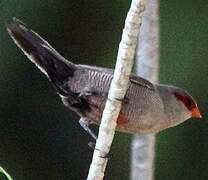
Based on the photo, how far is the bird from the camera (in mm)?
3641

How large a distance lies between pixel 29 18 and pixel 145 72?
1130 mm

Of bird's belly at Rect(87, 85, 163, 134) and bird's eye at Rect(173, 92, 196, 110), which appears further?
bird's eye at Rect(173, 92, 196, 110)

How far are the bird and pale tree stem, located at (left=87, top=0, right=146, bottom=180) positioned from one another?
285 mm

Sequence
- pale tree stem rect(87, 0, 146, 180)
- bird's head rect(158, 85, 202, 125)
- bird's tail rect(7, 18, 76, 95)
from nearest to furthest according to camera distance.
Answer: pale tree stem rect(87, 0, 146, 180) < bird's tail rect(7, 18, 76, 95) < bird's head rect(158, 85, 202, 125)

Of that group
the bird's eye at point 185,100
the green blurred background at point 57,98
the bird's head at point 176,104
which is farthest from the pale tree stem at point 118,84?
the green blurred background at point 57,98

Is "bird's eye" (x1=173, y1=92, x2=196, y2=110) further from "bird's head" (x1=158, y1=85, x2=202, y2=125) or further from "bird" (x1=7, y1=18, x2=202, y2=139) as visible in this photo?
"bird" (x1=7, y1=18, x2=202, y2=139)

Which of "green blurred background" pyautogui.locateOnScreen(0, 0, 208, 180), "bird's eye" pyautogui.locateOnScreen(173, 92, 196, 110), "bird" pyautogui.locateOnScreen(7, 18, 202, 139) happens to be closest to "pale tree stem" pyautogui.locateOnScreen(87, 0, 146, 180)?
"bird" pyautogui.locateOnScreen(7, 18, 202, 139)

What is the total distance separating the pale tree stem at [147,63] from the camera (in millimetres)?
3965

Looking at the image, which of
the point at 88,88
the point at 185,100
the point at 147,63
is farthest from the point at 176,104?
the point at 88,88

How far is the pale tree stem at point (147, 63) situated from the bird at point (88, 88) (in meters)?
0.20

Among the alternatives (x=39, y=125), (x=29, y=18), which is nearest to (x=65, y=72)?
(x=29, y=18)

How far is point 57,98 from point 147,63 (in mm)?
1369

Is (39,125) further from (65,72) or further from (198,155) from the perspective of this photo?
(65,72)

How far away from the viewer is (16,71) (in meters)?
5.11
